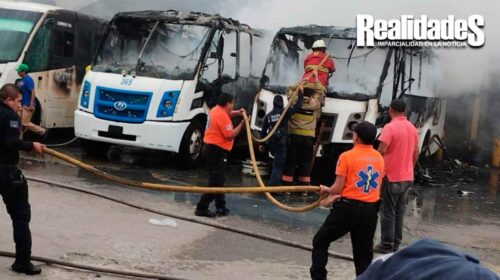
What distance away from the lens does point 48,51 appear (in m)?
12.3

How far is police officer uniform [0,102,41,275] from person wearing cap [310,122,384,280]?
223 cm

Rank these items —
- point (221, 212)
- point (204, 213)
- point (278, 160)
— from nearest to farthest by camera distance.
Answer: point (204, 213) < point (221, 212) < point (278, 160)

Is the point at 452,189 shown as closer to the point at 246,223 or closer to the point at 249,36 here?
the point at 249,36

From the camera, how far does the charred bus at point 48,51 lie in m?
11.8

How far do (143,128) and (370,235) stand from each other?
6078 millimetres

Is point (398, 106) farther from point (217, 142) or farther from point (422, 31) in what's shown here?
point (422, 31)

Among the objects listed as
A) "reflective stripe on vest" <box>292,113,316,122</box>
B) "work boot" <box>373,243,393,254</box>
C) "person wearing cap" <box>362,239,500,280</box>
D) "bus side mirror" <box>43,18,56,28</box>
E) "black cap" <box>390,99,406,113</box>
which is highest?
"bus side mirror" <box>43,18,56,28</box>

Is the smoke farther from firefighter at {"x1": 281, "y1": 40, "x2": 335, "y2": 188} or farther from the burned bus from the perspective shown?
firefighter at {"x1": 281, "y1": 40, "x2": 335, "y2": 188}

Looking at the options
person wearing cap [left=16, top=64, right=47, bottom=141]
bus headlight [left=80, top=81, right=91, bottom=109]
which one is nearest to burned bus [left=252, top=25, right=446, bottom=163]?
bus headlight [left=80, top=81, right=91, bottom=109]

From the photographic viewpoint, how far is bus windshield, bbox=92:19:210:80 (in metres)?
10.9

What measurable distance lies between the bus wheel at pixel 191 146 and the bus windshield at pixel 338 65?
145 centimetres

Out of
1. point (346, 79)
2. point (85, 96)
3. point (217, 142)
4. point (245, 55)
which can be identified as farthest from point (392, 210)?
point (85, 96)

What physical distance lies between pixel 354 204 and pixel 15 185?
261cm

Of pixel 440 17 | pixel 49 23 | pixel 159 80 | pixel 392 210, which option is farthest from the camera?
pixel 440 17
